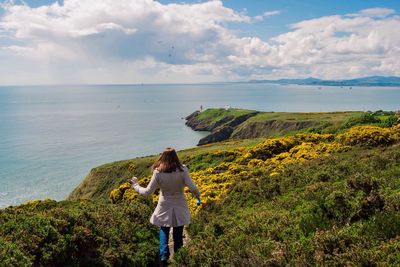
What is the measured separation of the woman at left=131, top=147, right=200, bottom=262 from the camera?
32.9 feet

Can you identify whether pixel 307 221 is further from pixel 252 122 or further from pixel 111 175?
pixel 252 122

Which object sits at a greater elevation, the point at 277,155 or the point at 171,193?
the point at 171,193

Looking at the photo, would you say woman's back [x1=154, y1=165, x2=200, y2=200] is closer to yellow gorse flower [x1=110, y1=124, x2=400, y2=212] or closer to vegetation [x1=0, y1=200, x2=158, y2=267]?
vegetation [x1=0, y1=200, x2=158, y2=267]

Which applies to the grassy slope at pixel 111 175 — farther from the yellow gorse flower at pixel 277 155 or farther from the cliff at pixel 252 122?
the cliff at pixel 252 122

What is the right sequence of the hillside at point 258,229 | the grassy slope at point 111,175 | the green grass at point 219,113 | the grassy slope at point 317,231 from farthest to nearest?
the green grass at point 219,113
the grassy slope at point 111,175
the hillside at point 258,229
the grassy slope at point 317,231

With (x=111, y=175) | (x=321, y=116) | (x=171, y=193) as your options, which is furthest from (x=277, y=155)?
(x=321, y=116)

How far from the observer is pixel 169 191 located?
1023cm

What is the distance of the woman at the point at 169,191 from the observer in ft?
32.9

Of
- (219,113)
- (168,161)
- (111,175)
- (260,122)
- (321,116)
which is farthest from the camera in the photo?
(219,113)

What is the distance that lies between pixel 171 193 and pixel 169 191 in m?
0.09

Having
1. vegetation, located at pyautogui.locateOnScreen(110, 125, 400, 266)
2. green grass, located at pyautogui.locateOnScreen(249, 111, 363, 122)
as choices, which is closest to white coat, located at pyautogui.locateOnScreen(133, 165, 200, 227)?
vegetation, located at pyautogui.locateOnScreen(110, 125, 400, 266)

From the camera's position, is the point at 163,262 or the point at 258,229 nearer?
the point at 163,262

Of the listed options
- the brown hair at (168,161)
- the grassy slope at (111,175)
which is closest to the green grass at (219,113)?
the grassy slope at (111,175)

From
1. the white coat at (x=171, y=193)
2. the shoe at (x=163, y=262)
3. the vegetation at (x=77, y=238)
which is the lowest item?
the shoe at (x=163, y=262)
